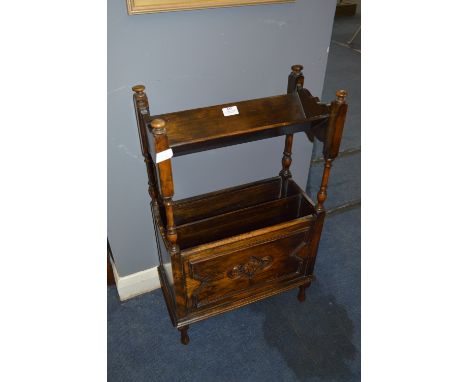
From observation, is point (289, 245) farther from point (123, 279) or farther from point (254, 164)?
point (123, 279)

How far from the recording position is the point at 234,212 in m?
1.74

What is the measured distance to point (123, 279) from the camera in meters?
1.97

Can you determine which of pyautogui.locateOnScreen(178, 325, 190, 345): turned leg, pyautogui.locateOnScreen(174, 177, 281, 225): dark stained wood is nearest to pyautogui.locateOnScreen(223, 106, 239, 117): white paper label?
pyautogui.locateOnScreen(174, 177, 281, 225): dark stained wood

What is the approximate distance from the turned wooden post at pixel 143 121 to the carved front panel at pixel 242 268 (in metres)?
0.43

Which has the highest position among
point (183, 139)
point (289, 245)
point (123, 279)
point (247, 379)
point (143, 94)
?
point (143, 94)

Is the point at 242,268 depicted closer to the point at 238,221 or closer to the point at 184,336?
the point at 238,221

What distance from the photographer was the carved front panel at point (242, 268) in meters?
1.53

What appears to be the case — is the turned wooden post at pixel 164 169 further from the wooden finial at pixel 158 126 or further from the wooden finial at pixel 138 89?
the wooden finial at pixel 138 89

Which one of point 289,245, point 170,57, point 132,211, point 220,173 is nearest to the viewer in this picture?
point 170,57

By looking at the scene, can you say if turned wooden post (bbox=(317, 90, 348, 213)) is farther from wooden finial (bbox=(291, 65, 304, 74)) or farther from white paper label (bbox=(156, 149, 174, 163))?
white paper label (bbox=(156, 149, 174, 163))

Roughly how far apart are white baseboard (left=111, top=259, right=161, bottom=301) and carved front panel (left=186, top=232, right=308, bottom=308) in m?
0.49

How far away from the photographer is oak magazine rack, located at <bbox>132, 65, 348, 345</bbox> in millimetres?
1349

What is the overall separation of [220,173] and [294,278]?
657 millimetres

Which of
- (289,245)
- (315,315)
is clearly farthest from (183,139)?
(315,315)
